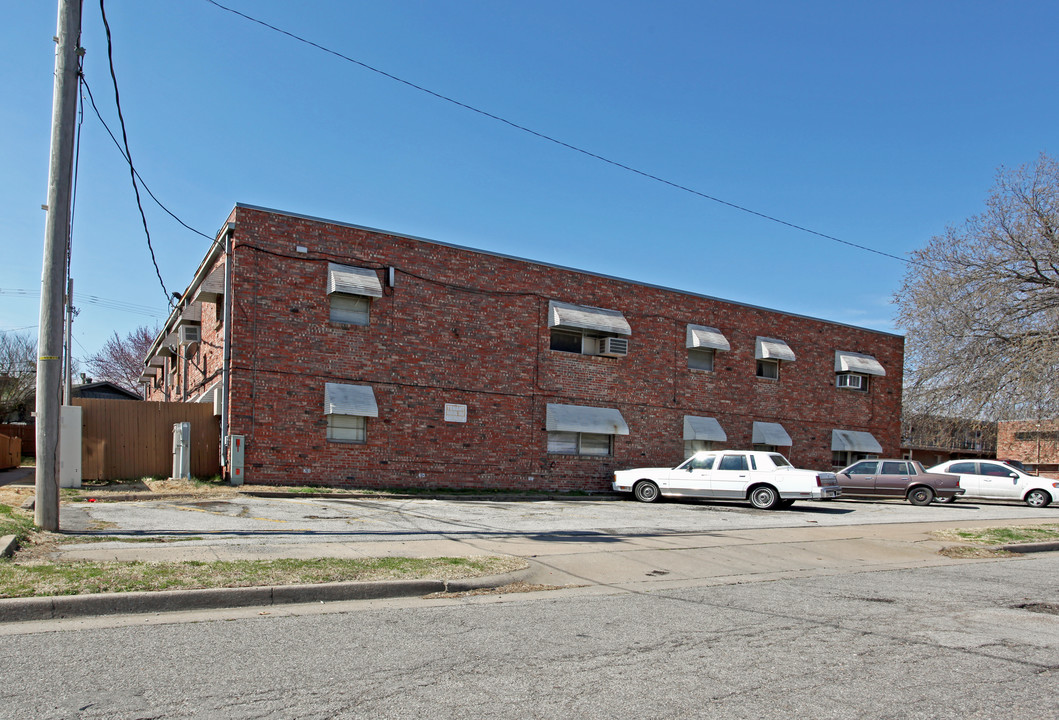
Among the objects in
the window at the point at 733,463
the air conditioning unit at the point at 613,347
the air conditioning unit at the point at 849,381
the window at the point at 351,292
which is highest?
the window at the point at 351,292

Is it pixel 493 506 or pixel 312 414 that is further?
pixel 312 414

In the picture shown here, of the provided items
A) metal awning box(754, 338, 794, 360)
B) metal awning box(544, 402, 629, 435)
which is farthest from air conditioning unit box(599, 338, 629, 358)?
metal awning box(754, 338, 794, 360)

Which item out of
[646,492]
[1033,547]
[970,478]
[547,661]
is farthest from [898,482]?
[547,661]

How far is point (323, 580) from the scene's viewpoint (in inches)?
305

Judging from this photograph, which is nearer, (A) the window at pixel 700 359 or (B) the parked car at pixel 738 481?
(B) the parked car at pixel 738 481

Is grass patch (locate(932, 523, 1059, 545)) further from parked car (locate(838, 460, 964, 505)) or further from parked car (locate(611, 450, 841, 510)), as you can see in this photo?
parked car (locate(838, 460, 964, 505))

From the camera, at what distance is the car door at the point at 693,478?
20.5 meters

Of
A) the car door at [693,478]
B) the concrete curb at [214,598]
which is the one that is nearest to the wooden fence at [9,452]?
the car door at [693,478]

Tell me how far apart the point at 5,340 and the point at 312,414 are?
148ft

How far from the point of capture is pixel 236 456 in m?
18.2

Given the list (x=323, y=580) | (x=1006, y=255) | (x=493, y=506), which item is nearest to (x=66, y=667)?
(x=323, y=580)

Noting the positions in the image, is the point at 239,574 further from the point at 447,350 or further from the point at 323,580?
the point at 447,350

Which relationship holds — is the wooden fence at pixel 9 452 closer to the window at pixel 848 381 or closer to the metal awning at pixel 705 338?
the metal awning at pixel 705 338

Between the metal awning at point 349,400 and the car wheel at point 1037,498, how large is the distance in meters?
20.5
